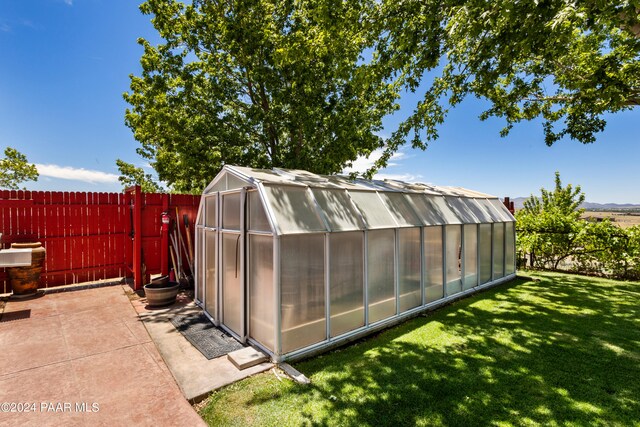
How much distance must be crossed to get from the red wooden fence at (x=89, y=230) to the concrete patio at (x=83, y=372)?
1910 mm

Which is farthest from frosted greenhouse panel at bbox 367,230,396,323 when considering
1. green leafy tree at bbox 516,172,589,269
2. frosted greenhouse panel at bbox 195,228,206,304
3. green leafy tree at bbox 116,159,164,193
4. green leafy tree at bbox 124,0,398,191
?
green leafy tree at bbox 116,159,164,193

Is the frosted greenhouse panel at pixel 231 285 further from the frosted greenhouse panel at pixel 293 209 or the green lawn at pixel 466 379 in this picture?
the green lawn at pixel 466 379

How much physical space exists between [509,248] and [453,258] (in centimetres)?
353

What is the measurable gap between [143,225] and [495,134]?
12.1 m

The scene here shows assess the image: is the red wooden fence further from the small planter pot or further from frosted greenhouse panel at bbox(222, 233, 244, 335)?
frosted greenhouse panel at bbox(222, 233, 244, 335)

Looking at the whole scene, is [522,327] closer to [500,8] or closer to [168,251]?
[500,8]

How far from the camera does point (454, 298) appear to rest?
265 inches

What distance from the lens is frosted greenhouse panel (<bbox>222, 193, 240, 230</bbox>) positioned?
4.80m

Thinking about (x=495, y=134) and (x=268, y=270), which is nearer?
(x=268, y=270)

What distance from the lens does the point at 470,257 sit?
734cm

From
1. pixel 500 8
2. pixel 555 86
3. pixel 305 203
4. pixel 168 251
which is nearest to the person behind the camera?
pixel 500 8

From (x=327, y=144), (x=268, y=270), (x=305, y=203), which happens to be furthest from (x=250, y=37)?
(x=268, y=270)

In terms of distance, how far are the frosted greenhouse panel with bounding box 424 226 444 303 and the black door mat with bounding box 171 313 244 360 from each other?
4061 millimetres

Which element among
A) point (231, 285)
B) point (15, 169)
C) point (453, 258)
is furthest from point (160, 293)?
point (15, 169)
